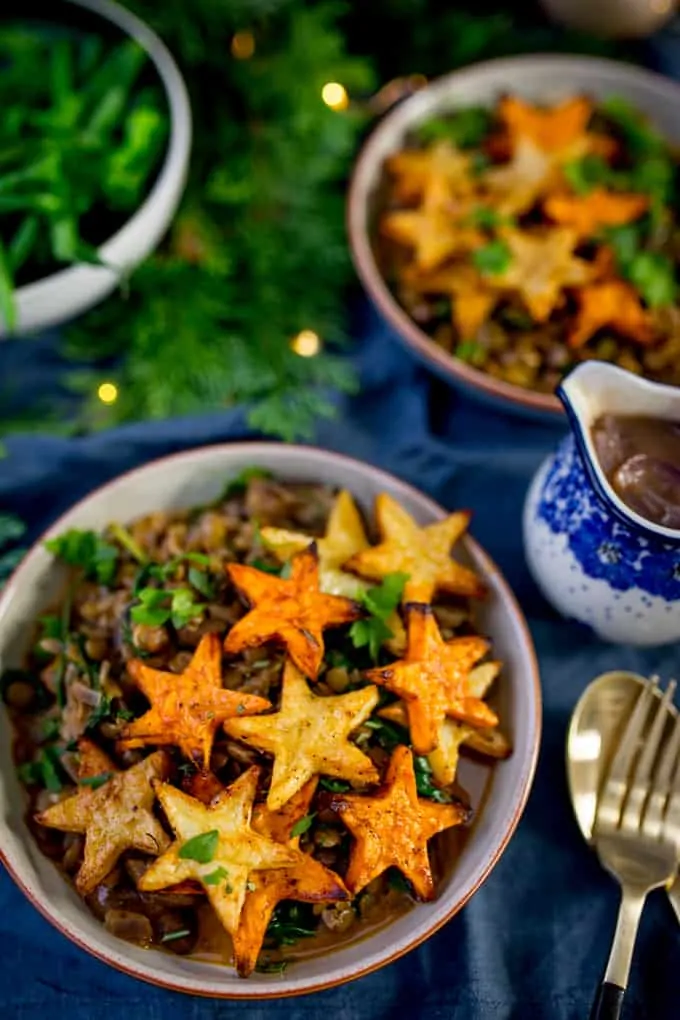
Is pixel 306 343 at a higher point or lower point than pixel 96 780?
higher

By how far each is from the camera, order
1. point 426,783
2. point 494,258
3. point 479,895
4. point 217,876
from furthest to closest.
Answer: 1. point 494,258
2. point 479,895
3. point 426,783
4. point 217,876

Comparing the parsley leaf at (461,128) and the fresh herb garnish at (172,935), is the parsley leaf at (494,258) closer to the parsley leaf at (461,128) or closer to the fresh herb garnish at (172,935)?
the parsley leaf at (461,128)

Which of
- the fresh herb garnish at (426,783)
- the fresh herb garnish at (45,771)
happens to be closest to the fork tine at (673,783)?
the fresh herb garnish at (426,783)

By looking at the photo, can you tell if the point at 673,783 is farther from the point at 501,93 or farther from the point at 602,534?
the point at 501,93

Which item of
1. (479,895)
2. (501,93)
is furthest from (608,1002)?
(501,93)

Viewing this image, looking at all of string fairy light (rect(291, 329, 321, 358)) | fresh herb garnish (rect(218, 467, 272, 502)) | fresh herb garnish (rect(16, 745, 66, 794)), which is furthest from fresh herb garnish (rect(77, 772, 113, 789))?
string fairy light (rect(291, 329, 321, 358))

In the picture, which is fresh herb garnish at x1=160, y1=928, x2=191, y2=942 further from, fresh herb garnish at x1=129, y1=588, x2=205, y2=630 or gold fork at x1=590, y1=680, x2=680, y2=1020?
gold fork at x1=590, y1=680, x2=680, y2=1020

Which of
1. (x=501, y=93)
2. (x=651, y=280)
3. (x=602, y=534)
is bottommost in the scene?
(x=602, y=534)

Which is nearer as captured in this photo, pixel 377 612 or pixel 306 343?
pixel 377 612
